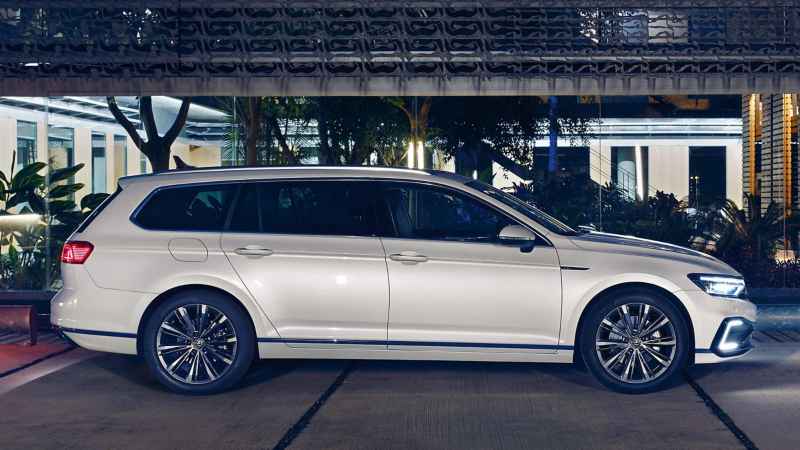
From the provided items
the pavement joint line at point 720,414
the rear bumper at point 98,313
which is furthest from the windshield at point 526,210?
the rear bumper at point 98,313

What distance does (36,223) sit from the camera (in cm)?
1223

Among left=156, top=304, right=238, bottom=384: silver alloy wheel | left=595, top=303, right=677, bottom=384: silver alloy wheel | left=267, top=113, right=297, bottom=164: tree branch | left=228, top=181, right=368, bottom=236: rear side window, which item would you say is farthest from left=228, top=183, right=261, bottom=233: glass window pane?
left=267, top=113, right=297, bottom=164: tree branch

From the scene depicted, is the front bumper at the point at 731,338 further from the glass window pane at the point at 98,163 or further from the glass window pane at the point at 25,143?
the glass window pane at the point at 25,143

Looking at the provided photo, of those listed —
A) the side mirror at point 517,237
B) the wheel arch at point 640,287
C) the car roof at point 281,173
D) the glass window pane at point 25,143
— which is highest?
the glass window pane at point 25,143

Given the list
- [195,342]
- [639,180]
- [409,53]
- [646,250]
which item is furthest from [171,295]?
[639,180]

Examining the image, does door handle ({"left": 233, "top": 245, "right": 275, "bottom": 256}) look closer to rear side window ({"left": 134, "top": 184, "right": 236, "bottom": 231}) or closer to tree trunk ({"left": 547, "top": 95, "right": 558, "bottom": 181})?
rear side window ({"left": 134, "top": 184, "right": 236, "bottom": 231})

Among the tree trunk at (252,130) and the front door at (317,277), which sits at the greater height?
the tree trunk at (252,130)

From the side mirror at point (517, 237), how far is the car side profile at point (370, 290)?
0.01 meters

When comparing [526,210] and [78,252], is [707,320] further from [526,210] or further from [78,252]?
[78,252]

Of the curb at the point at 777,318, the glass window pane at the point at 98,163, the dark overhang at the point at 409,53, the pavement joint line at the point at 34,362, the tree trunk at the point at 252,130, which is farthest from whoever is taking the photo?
the tree trunk at the point at 252,130

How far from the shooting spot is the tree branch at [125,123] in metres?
12.3

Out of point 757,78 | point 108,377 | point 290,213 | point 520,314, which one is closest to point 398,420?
point 520,314

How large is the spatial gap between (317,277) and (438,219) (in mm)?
1297

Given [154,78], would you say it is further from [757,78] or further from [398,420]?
[757,78]
